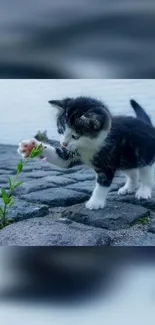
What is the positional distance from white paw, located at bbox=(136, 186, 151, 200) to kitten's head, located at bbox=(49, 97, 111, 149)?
19cm

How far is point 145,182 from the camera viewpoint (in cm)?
117

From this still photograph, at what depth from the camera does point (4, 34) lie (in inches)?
45.3

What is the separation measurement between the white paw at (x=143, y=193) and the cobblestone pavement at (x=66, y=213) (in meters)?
0.01

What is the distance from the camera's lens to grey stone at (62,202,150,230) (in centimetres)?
113

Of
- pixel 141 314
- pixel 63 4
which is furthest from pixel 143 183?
pixel 63 4

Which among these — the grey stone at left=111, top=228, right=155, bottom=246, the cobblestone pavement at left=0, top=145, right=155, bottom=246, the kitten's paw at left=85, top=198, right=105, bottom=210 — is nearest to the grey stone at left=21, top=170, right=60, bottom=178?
the cobblestone pavement at left=0, top=145, right=155, bottom=246

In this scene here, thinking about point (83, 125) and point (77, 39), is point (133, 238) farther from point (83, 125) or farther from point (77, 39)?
point (77, 39)

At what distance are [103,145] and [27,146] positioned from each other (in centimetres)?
18

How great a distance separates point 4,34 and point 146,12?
0.36 metres

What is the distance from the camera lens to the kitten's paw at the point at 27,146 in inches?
43.0

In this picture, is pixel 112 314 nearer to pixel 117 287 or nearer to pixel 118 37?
pixel 117 287

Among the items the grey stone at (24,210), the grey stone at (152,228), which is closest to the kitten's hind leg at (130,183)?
the grey stone at (152,228)

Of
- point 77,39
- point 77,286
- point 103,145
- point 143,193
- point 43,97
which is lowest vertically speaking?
point 77,286

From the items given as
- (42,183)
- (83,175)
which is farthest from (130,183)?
(42,183)
